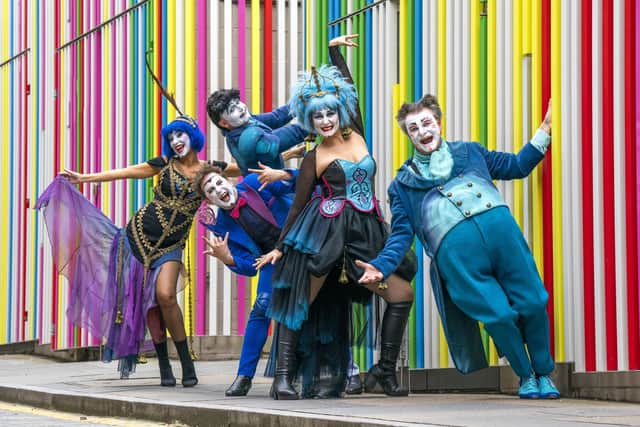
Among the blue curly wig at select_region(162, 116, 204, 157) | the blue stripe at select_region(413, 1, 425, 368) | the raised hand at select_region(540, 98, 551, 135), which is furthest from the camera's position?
the blue curly wig at select_region(162, 116, 204, 157)

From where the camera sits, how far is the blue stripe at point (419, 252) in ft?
30.6

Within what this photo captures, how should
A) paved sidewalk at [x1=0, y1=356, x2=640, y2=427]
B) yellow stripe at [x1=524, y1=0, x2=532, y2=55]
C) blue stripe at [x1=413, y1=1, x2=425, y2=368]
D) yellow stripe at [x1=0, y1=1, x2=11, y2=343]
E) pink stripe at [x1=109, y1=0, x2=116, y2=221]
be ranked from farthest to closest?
yellow stripe at [x1=0, y1=1, x2=11, y2=343] < pink stripe at [x1=109, y1=0, x2=116, y2=221] < blue stripe at [x1=413, y1=1, x2=425, y2=368] < yellow stripe at [x1=524, y1=0, x2=532, y2=55] < paved sidewalk at [x1=0, y1=356, x2=640, y2=427]

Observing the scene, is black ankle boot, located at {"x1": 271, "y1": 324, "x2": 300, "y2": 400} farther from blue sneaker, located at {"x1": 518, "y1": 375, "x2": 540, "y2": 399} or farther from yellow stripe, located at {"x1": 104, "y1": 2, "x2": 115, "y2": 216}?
yellow stripe, located at {"x1": 104, "y1": 2, "x2": 115, "y2": 216}

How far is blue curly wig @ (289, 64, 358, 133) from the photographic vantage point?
27.5ft

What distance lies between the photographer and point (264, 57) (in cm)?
1299

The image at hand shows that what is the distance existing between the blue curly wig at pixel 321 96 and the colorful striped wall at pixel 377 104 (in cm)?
86

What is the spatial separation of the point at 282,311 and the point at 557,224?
1654mm

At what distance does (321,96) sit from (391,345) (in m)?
1.52

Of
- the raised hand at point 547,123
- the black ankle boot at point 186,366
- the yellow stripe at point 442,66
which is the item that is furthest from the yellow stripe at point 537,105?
the black ankle boot at point 186,366

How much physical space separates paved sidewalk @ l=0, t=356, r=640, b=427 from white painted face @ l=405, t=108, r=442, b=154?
1415 millimetres

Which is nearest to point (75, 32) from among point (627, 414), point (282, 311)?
point (282, 311)

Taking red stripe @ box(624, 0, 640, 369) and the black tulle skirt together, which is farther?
the black tulle skirt

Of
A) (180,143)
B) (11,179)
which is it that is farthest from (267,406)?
(11,179)

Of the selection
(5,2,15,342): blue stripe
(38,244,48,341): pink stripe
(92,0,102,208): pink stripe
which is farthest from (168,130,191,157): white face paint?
(5,2,15,342): blue stripe
